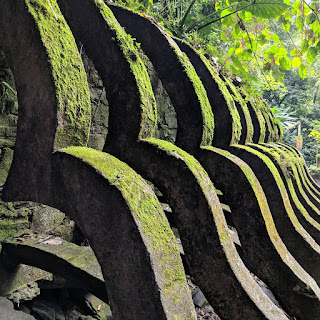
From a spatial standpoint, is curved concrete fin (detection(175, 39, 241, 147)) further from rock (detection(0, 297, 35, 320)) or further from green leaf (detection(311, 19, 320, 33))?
rock (detection(0, 297, 35, 320))

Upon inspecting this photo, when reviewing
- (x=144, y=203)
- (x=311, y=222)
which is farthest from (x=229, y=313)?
(x=311, y=222)

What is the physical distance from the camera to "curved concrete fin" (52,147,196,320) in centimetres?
65

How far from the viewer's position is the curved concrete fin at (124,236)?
0.65 metres

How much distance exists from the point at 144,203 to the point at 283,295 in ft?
3.03

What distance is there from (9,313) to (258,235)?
123cm

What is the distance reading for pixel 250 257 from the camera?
136 centimetres

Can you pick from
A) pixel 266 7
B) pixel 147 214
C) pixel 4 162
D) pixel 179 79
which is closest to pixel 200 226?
pixel 147 214

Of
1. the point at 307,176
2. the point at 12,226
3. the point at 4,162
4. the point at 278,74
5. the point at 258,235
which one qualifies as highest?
the point at 278,74

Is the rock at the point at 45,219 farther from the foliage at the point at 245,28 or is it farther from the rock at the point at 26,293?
the foliage at the point at 245,28

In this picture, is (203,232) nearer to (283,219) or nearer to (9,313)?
(283,219)

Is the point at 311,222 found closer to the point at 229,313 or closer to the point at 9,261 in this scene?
the point at 229,313

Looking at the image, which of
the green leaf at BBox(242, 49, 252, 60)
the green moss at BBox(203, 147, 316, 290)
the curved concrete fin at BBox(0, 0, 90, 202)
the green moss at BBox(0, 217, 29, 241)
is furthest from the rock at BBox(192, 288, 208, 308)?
the green leaf at BBox(242, 49, 252, 60)

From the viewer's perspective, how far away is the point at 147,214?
714 millimetres

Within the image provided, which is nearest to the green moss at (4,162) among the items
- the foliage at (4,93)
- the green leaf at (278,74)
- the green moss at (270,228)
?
the foliage at (4,93)
